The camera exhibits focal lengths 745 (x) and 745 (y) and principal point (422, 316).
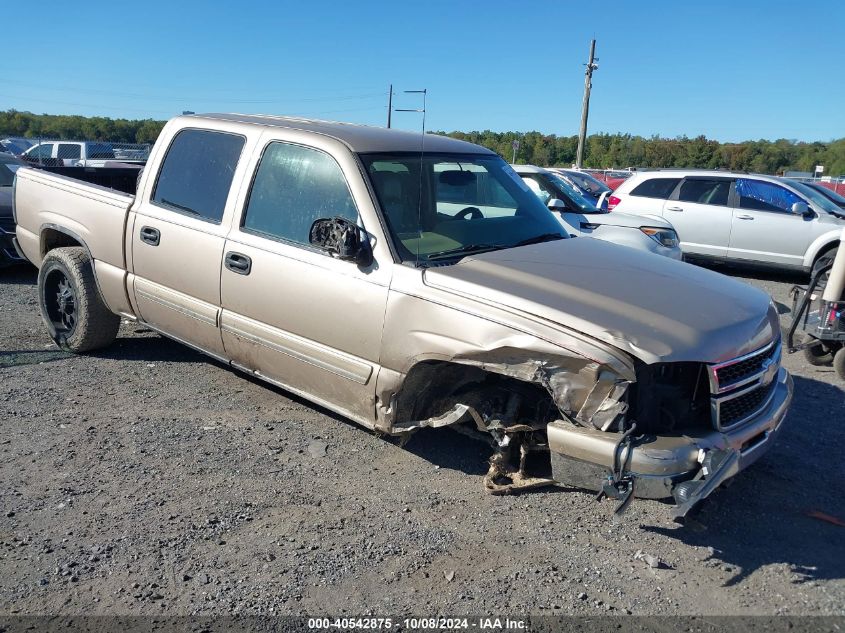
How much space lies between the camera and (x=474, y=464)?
4430 millimetres

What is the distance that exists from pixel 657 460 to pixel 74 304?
15.7ft

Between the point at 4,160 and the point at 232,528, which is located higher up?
the point at 4,160

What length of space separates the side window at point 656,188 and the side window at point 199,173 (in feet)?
31.4

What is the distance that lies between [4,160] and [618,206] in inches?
381

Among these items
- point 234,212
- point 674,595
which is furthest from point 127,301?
point 674,595

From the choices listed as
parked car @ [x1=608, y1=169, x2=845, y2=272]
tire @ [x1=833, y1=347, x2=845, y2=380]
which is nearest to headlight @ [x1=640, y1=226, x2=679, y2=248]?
parked car @ [x1=608, y1=169, x2=845, y2=272]

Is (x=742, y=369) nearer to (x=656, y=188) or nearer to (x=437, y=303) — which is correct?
(x=437, y=303)

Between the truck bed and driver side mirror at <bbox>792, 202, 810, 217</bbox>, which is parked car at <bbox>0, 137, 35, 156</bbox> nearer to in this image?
the truck bed

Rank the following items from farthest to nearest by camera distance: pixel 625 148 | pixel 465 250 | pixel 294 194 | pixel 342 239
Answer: pixel 625 148, pixel 294 194, pixel 465 250, pixel 342 239

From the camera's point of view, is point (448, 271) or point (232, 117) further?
point (232, 117)

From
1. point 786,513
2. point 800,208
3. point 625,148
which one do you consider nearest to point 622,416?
point 786,513

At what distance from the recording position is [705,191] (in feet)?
41.1

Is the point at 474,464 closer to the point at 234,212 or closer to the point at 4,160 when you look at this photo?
the point at 234,212

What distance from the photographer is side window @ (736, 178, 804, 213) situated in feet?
38.5
